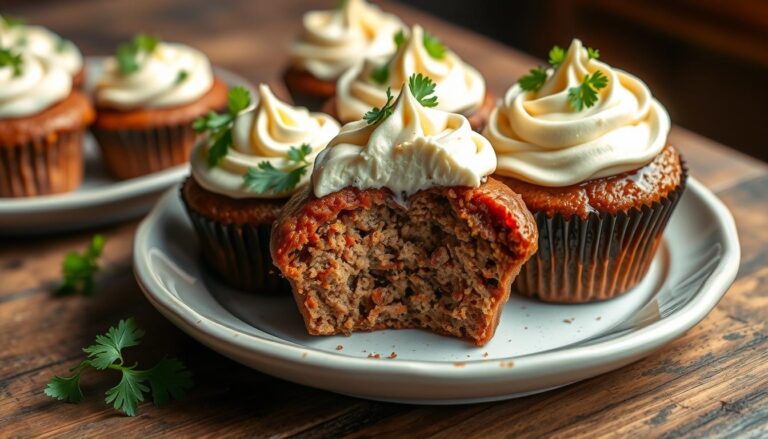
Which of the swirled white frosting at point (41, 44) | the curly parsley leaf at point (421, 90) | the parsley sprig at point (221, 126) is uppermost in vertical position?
the curly parsley leaf at point (421, 90)

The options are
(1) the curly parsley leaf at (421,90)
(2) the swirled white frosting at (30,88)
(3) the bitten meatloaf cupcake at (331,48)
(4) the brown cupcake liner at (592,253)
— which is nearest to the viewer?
(1) the curly parsley leaf at (421,90)

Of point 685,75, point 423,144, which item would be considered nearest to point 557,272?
point 423,144

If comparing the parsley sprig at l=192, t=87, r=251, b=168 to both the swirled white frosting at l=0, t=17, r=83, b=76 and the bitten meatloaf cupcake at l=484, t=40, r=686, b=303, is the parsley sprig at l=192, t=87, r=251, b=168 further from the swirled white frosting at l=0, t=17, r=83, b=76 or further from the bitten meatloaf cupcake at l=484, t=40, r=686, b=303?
the swirled white frosting at l=0, t=17, r=83, b=76

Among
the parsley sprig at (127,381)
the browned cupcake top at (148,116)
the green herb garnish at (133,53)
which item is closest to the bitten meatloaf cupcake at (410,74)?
the browned cupcake top at (148,116)

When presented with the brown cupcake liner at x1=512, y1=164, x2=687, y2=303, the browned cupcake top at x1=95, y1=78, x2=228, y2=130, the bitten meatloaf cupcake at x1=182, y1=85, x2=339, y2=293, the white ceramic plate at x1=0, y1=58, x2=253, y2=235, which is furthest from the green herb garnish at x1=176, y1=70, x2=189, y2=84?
the brown cupcake liner at x1=512, y1=164, x2=687, y2=303

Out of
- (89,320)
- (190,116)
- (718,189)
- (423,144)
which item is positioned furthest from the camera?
(190,116)

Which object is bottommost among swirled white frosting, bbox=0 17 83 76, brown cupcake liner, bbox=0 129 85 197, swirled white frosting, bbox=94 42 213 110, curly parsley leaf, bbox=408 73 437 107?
brown cupcake liner, bbox=0 129 85 197

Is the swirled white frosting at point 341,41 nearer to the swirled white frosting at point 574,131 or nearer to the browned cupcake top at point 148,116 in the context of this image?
the browned cupcake top at point 148,116

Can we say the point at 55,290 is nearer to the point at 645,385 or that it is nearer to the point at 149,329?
the point at 149,329
